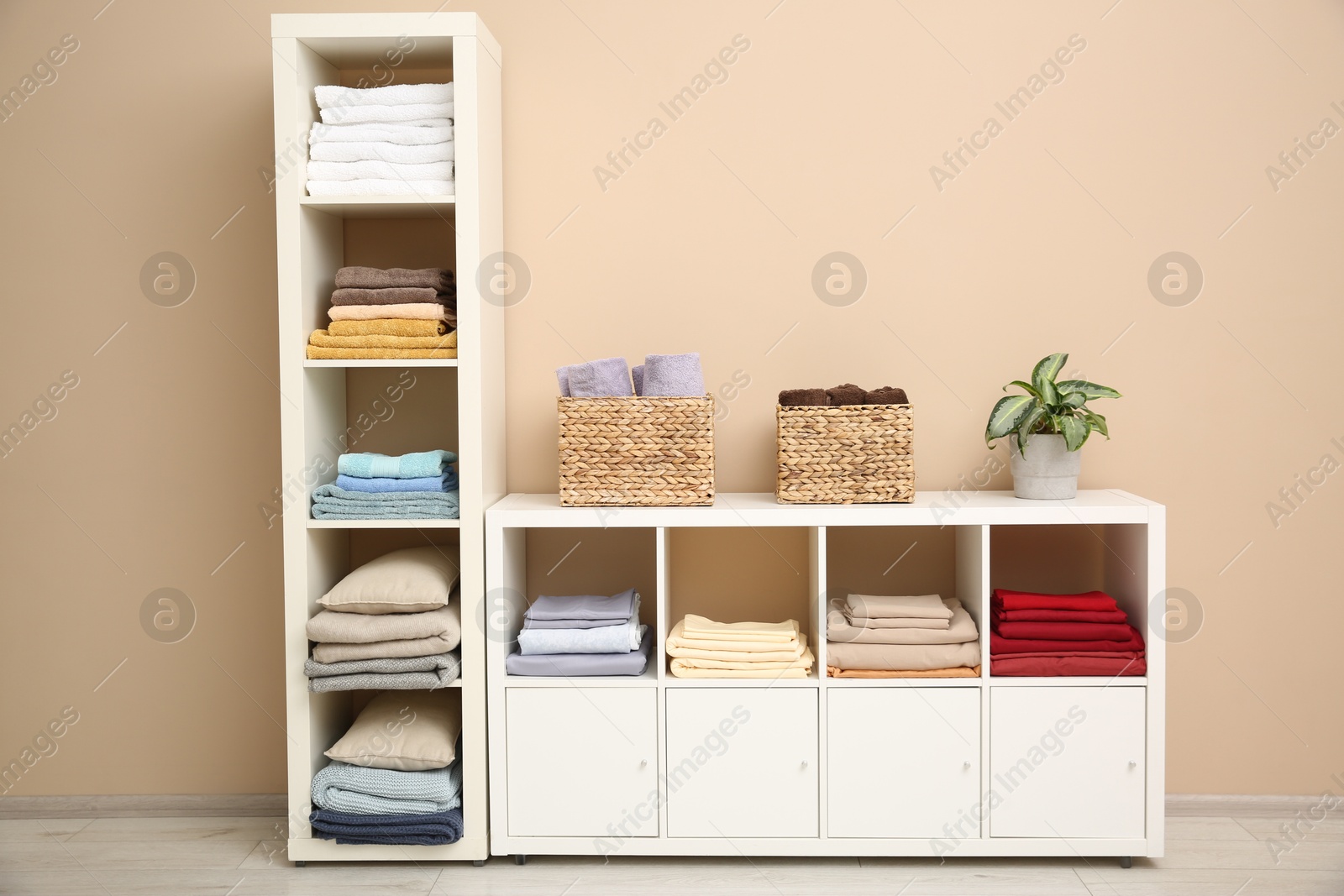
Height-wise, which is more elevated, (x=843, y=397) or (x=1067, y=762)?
(x=843, y=397)

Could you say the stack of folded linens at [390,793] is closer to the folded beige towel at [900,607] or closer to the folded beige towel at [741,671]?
the folded beige towel at [741,671]

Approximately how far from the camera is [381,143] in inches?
84.7

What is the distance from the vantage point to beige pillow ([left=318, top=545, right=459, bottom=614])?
6.84 ft

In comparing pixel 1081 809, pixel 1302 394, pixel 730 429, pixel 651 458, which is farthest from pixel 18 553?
pixel 1302 394

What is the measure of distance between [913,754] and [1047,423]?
84 cm

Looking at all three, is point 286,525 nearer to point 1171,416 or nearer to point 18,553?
point 18,553

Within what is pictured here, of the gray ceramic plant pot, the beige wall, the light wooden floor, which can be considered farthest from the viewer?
the beige wall

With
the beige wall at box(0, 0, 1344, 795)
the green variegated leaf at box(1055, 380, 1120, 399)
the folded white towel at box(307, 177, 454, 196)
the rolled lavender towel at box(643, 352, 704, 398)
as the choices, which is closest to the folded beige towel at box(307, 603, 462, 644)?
the beige wall at box(0, 0, 1344, 795)

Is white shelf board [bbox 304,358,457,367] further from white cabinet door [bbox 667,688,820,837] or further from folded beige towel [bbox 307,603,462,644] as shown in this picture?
white cabinet door [bbox 667,688,820,837]

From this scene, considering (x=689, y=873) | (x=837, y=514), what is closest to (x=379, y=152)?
(x=837, y=514)

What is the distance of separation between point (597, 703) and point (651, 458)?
1.90 ft

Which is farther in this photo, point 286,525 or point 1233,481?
point 1233,481

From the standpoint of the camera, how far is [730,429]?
246cm

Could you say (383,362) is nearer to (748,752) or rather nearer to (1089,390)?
(748,752)
